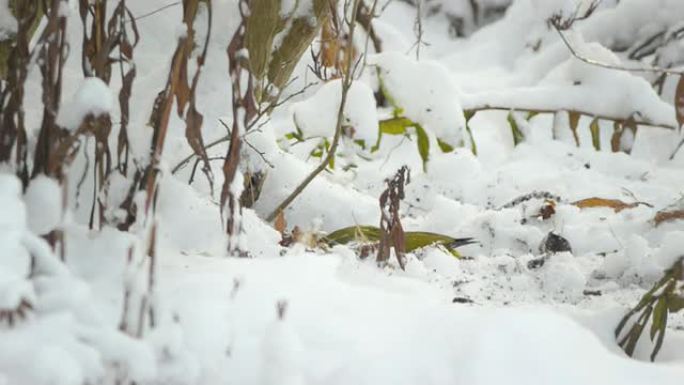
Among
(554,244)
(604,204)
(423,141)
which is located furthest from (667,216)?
(423,141)

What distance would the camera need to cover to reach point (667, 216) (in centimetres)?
166

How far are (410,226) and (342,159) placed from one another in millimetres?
575

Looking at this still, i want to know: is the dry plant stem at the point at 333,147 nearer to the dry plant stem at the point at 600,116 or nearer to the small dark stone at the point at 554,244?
the small dark stone at the point at 554,244

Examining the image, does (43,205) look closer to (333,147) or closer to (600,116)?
(333,147)

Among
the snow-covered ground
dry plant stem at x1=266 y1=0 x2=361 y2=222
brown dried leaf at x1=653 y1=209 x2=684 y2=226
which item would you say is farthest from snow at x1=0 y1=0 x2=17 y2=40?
brown dried leaf at x1=653 y1=209 x2=684 y2=226

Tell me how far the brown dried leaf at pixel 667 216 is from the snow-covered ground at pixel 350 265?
0.02 m

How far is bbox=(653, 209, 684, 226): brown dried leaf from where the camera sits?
1628 mm

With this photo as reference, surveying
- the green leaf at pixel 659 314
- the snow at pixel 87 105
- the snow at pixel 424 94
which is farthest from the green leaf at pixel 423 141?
the snow at pixel 87 105

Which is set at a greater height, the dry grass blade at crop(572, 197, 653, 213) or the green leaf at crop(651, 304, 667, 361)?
the dry grass blade at crop(572, 197, 653, 213)

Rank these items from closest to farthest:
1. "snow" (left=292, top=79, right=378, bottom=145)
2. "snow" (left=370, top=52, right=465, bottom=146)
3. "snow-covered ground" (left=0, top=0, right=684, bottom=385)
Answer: "snow-covered ground" (left=0, top=0, right=684, bottom=385), "snow" (left=292, top=79, right=378, bottom=145), "snow" (left=370, top=52, right=465, bottom=146)

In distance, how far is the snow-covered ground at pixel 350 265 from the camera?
0.81 meters

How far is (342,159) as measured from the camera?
2533mm

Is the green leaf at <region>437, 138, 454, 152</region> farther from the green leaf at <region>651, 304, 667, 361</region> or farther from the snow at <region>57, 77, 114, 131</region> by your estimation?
the snow at <region>57, 77, 114, 131</region>

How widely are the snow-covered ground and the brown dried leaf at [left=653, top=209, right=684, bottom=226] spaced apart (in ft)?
0.05
